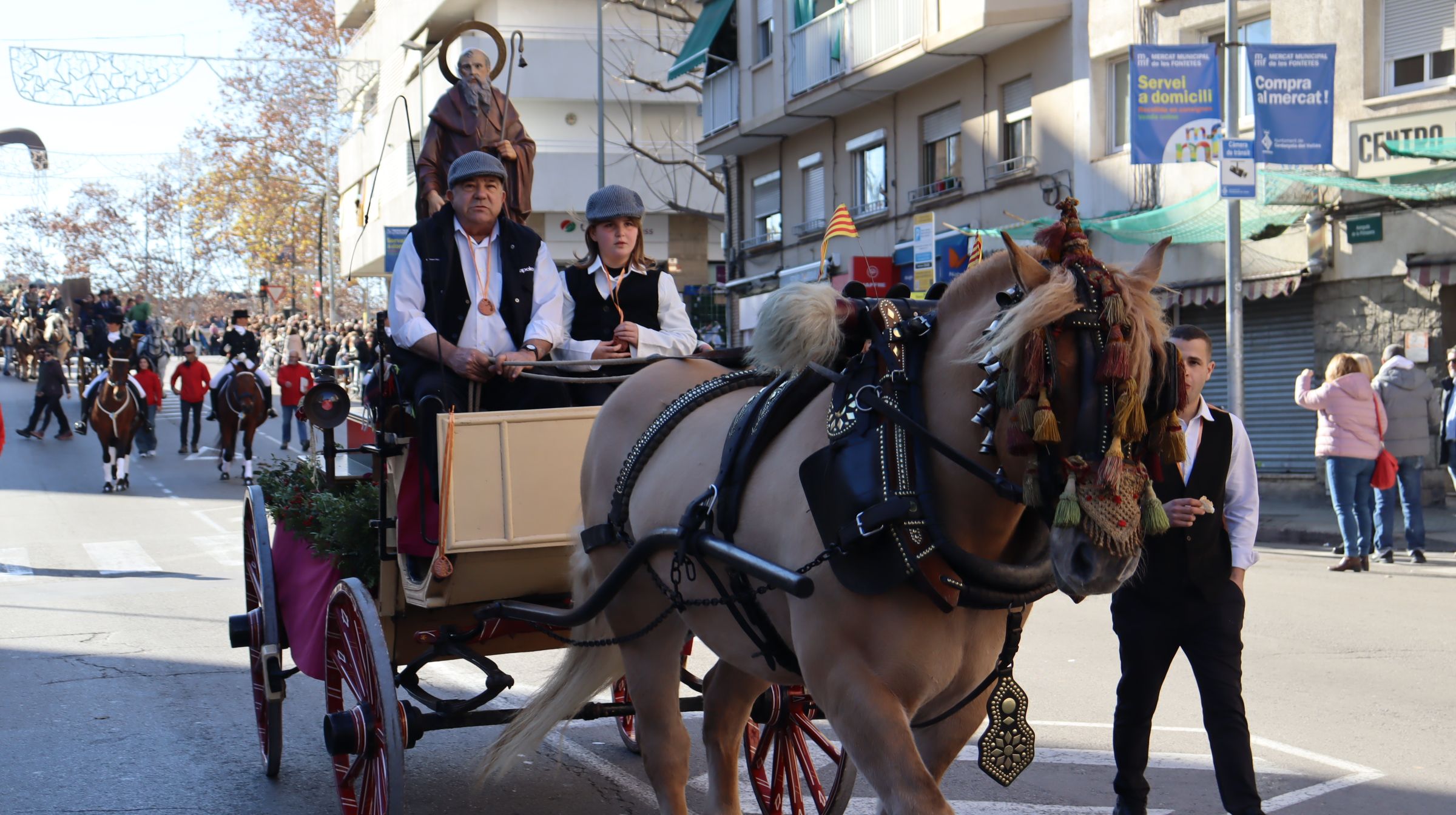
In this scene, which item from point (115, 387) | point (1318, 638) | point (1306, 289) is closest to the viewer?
point (1318, 638)

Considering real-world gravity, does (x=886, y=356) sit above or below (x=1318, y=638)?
above

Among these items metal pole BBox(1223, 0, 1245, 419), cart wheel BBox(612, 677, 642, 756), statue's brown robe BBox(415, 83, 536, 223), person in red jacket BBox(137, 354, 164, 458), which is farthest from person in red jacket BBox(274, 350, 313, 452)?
cart wheel BBox(612, 677, 642, 756)

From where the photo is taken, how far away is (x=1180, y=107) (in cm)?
1546

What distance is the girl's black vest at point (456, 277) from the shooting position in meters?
5.33

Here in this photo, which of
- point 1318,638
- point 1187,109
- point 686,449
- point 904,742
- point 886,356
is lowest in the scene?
point 1318,638

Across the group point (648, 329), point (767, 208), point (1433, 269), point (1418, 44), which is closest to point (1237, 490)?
point (648, 329)

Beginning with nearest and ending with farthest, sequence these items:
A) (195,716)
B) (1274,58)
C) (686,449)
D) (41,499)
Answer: (686,449), (195,716), (1274,58), (41,499)

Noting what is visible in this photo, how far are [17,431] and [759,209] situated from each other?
16.2m

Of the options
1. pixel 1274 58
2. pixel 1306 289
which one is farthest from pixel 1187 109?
pixel 1306 289

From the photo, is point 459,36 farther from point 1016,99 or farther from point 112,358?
point 112,358

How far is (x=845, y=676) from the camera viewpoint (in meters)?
3.11

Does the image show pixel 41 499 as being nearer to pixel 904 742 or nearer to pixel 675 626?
pixel 675 626

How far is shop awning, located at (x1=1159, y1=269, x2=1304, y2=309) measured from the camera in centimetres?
1636

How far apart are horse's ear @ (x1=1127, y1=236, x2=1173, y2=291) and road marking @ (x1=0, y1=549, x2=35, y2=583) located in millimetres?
12089
